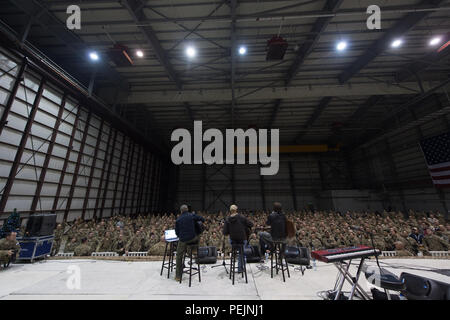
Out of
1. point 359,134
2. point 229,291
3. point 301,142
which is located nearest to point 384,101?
point 359,134

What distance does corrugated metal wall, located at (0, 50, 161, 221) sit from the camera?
330 inches

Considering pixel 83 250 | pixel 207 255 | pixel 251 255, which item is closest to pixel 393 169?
pixel 251 255

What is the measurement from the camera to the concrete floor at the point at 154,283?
3.63m

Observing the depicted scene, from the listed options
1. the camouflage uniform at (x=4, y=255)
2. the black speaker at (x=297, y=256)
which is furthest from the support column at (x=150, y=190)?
the black speaker at (x=297, y=256)

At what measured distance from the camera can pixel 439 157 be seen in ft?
42.9

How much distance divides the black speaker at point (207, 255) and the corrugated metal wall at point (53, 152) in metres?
9.45

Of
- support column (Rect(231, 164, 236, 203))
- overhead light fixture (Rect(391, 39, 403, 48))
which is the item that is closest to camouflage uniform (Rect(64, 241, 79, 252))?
overhead light fixture (Rect(391, 39, 403, 48))

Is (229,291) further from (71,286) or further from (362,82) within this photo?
(362,82)

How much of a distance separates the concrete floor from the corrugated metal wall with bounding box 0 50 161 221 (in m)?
5.52

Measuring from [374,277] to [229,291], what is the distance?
104 inches

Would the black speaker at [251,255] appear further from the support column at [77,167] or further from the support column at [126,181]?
the support column at [126,181]

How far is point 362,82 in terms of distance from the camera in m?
12.8

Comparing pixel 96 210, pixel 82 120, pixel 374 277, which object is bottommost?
pixel 374 277

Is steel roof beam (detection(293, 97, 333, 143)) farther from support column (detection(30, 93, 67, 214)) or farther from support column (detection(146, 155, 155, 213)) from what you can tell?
support column (detection(146, 155, 155, 213))
